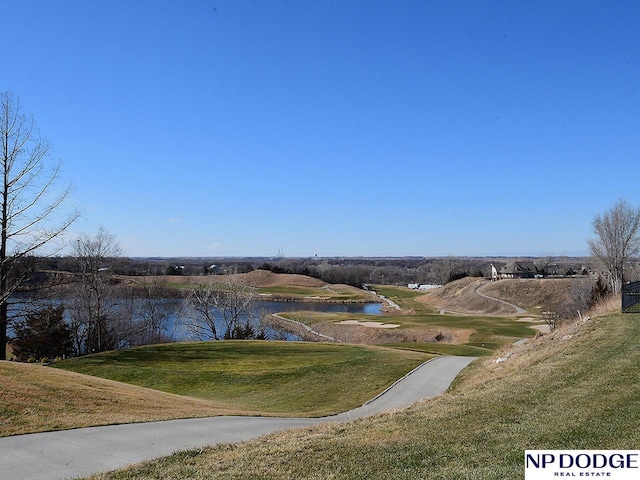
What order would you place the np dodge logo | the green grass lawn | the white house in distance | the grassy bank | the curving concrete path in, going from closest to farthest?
the np dodge logo, the grassy bank, the curving concrete path, the green grass lawn, the white house in distance

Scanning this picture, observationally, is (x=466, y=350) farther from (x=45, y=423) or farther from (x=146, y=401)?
(x=45, y=423)

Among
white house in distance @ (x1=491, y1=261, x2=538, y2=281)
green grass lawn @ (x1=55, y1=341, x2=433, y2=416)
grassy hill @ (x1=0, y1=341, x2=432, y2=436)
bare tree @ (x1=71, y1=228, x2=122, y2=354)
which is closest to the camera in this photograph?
grassy hill @ (x1=0, y1=341, x2=432, y2=436)

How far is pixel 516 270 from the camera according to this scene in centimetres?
10125

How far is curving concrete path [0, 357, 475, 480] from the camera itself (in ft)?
27.0

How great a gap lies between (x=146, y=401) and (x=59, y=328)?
76.7 feet

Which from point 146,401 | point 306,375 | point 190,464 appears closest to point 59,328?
point 306,375

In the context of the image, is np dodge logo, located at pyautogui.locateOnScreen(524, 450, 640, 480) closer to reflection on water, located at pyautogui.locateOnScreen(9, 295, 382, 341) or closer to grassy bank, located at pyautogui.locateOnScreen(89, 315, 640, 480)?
grassy bank, located at pyautogui.locateOnScreen(89, 315, 640, 480)

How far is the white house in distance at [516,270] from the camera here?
100m

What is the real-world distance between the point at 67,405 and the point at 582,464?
11386 mm

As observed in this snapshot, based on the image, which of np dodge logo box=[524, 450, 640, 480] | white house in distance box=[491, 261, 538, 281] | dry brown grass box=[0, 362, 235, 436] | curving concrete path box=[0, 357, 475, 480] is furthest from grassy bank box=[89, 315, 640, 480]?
white house in distance box=[491, 261, 538, 281]

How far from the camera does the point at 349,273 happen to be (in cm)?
14688

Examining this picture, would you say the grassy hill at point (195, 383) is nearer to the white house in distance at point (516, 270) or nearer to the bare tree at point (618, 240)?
the bare tree at point (618, 240)

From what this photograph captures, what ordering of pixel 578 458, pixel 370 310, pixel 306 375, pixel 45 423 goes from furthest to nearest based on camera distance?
pixel 370 310 < pixel 306 375 < pixel 45 423 < pixel 578 458

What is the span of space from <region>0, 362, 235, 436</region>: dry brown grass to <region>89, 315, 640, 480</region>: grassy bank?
4.40 meters
